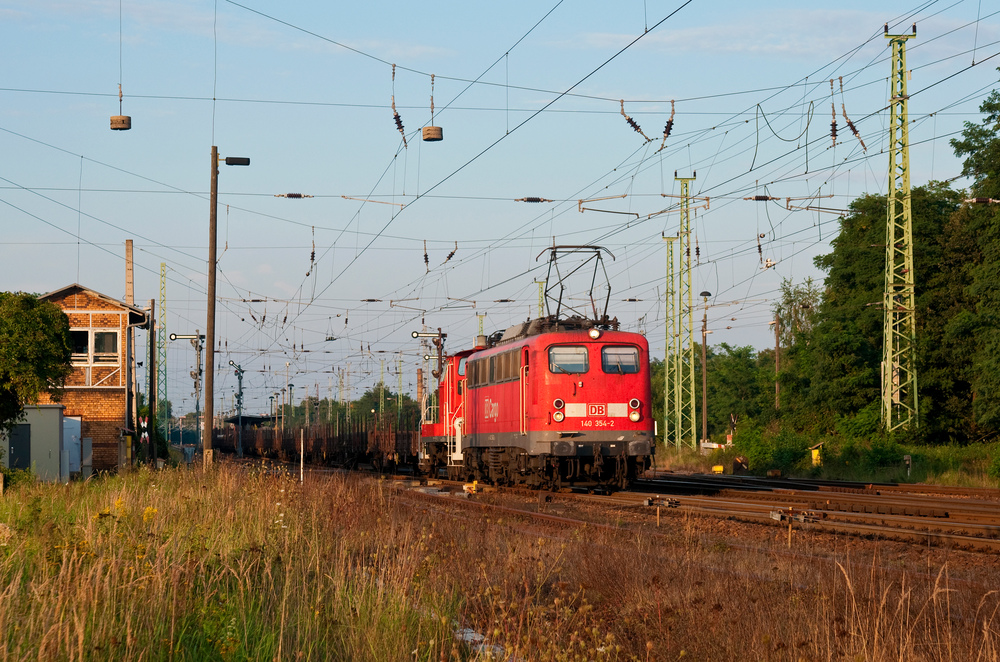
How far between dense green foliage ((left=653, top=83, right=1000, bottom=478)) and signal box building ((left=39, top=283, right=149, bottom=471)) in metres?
22.7

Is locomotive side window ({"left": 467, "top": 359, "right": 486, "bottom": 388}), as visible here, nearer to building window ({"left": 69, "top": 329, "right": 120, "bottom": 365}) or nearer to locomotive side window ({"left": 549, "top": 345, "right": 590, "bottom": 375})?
locomotive side window ({"left": 549, "top": 345, "right": 590, "bottom": 375})

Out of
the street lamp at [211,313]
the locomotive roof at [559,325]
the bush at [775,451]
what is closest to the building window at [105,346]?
the street lamp at [211,313]

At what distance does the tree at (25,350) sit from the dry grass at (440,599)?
13.5 m

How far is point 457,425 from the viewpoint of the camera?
1099 inches

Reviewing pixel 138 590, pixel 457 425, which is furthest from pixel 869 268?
pixel 138 590

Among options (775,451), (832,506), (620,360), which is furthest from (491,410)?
(775,451)

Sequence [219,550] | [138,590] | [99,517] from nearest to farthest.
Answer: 1. [138,590]
2. [99,517]
3. [219,550]

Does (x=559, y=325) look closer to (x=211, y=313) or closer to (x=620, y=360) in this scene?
(x=620, y=360)

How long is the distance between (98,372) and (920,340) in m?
31.2

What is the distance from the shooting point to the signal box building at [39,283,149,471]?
37031 millimetres

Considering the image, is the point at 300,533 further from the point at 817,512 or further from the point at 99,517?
the point at 817,512

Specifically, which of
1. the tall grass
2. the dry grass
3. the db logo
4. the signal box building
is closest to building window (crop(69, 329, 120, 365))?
the signal box building

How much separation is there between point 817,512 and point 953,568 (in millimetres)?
5480

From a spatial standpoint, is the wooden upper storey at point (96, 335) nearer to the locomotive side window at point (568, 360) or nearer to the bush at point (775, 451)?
the locomotive side window at point (568, 360)
